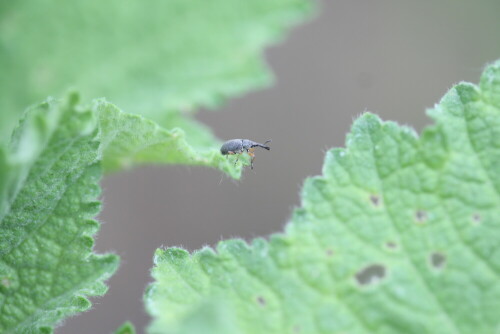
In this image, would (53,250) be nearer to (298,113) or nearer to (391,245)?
(391,245)

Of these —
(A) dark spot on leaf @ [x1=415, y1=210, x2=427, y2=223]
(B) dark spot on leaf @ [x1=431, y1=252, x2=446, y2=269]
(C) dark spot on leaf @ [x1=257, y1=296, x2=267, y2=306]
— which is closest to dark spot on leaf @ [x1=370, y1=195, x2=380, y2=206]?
(A) dark spot on leaf @ [x1=415, y1=210, x2=427, y2=223]

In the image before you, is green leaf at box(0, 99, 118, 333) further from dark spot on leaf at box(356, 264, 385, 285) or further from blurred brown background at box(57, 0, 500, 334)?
blurred brown background at box(57, 0, 500, 334)

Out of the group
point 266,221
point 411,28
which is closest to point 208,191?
point 266,221

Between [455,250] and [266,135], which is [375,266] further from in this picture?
[266,135]

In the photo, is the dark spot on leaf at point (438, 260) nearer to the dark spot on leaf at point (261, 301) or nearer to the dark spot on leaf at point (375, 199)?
the dark spot on leaf at point (375, 199)

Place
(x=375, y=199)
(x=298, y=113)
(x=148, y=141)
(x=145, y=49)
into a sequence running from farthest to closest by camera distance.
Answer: (x=298, y=113) < (x=145, y=49) < (x=148, y=141) < (x=375, y=199)

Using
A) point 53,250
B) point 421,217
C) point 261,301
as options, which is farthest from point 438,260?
point 53,250
